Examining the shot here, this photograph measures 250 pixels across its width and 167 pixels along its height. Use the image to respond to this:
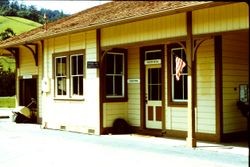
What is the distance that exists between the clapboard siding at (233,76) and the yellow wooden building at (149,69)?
3cm

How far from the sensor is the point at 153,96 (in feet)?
48.7

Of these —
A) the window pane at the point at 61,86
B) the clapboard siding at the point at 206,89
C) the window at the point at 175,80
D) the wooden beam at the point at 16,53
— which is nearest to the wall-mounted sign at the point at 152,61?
the window at the point at 175,80

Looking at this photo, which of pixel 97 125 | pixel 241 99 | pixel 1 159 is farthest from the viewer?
pixel 97 125

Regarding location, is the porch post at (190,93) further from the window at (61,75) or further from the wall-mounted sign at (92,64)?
the window at (61,75)

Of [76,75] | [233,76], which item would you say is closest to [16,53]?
[76,75]

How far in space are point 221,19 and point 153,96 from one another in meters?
4.94

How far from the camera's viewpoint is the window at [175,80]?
13438mm

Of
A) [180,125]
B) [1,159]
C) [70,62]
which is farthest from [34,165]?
[70,62]

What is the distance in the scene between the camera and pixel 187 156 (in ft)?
32.3

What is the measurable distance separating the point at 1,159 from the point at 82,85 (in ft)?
20.9

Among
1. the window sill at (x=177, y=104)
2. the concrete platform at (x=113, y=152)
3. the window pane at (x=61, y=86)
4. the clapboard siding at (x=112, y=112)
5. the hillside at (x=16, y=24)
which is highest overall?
the hillside at (x=16, y=24)

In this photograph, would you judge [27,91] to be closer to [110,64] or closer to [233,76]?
[110,64]

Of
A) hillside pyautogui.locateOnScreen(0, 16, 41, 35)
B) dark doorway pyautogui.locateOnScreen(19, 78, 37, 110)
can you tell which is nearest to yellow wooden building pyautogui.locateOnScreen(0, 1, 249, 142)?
dark doorway pyautogui.locateOnScreen(19, 78, 37, 110)

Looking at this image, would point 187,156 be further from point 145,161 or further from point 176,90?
point 176,90
